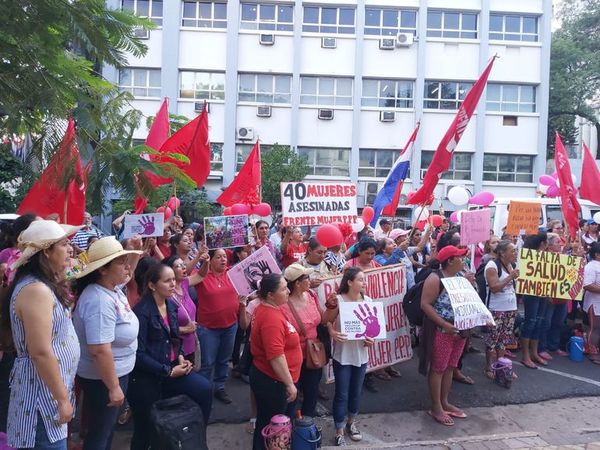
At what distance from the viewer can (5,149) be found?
4227 millimetres

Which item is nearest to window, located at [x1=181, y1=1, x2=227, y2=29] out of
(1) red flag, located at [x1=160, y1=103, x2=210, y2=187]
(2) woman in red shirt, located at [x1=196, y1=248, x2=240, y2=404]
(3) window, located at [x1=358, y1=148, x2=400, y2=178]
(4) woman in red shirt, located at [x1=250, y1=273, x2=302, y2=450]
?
(3) window, located at [x1=358, y1=148, x2=400, y2=178]

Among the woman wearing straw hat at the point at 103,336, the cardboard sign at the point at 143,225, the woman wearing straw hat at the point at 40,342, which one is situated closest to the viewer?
the woman wearing straw hat at the point at 40,342

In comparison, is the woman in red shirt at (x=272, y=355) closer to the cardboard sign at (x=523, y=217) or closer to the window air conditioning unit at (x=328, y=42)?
the cardboard sign at (x=523, y=217)

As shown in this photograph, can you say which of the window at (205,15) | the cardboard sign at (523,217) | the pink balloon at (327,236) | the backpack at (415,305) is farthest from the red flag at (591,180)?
the window at (205,15)

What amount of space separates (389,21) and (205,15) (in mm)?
8691

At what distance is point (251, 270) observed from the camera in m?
4.79

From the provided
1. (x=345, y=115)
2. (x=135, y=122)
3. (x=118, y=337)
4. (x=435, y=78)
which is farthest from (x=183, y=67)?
(x=118, y=337)

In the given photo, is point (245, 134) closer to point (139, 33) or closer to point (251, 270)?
point (251, 270)

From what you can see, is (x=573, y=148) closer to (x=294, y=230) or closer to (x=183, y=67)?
(x=183, y=67)

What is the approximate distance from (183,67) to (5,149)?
20.2 m

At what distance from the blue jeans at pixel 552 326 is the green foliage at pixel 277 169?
44.7ft

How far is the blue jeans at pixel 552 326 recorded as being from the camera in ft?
21.9

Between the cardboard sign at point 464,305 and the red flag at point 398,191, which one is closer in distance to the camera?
the cardboard sign at point 464,305

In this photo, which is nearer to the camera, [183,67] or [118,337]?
[118,337]
